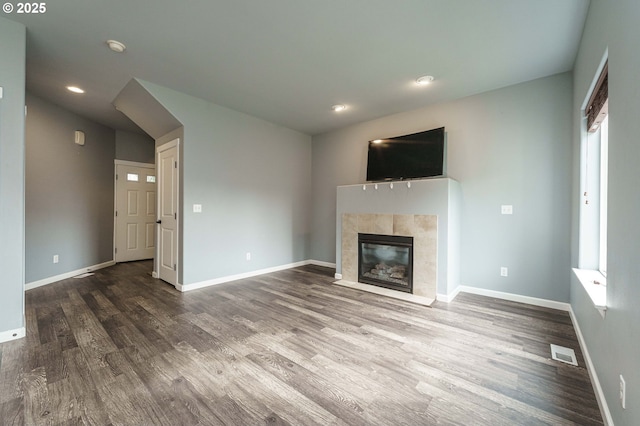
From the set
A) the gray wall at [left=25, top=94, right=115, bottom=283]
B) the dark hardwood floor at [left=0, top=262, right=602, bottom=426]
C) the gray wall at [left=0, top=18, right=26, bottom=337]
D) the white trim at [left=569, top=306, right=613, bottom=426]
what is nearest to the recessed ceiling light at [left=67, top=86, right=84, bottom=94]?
the gray wall at [left=25, top=94, right=115, bottom=283]

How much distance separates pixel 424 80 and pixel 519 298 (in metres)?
2.90

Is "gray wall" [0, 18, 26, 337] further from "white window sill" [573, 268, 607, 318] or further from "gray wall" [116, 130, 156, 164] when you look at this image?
"white window sill" [573, 268, 607, 318]

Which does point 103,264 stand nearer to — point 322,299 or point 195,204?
point 195,204

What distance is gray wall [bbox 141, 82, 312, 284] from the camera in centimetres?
365

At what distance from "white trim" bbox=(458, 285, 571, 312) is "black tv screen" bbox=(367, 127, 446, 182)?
1.64 m

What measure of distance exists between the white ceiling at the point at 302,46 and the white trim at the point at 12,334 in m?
2.60

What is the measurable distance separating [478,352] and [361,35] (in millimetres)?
2855

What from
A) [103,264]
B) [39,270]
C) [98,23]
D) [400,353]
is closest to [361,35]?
[98,23]

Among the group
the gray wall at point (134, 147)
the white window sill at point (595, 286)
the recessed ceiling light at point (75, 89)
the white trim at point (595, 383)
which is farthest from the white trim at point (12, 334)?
the white window sill at point (595, 286)

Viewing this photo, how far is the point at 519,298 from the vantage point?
3.19m

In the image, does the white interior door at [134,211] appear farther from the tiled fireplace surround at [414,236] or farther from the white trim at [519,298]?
the white trim at [519,298]

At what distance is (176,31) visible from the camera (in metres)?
2.28

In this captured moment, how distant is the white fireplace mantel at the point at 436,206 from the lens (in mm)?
3238

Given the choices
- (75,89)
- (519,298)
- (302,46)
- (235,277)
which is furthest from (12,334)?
(519,298)
